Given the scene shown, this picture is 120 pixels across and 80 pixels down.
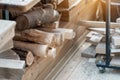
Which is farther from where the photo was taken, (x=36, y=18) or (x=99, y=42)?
(x=99, y=42)

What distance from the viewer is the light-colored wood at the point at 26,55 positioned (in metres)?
2.43

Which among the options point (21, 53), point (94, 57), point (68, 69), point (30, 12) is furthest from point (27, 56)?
point (94, 57)

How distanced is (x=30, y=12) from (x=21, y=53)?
37cm

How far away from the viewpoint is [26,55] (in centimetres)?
243

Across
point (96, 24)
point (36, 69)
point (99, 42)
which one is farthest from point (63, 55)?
point (36, 69)

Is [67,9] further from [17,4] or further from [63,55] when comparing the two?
[17,4]

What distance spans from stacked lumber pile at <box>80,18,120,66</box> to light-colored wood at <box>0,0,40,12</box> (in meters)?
1.42

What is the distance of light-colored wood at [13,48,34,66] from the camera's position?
A: 7.97 ft

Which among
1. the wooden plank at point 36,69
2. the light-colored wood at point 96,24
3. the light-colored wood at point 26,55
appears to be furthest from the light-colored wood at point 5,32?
the light-colored wood at point 96,24

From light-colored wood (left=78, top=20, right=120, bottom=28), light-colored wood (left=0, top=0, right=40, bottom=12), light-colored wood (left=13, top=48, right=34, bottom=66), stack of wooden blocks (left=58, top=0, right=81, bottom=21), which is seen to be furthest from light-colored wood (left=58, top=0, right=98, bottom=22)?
light-colored wood (left=0, top=0, right=40, bottom=12)

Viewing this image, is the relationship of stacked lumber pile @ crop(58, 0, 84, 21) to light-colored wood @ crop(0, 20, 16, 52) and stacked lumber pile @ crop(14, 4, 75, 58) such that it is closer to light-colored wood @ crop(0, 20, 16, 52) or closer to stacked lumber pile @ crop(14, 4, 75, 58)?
stacked lumber pile @ crop(14, 4, 75, 58)

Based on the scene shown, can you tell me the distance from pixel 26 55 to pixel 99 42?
4.27ft

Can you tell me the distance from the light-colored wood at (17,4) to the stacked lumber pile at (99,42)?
4.65 feet

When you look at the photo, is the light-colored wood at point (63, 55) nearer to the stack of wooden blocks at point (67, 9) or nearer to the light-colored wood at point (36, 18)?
the stack of wooden blocks at point (67, 9)
